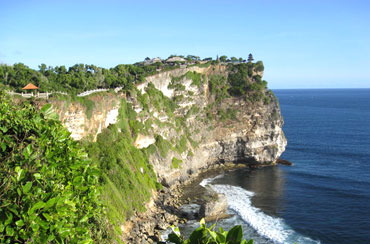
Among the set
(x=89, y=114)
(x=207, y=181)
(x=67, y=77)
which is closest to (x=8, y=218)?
(x=89, y=114)

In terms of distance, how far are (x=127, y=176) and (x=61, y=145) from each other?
37837 millimetres

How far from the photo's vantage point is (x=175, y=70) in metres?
77.0

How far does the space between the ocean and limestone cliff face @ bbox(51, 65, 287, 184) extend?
5593mm

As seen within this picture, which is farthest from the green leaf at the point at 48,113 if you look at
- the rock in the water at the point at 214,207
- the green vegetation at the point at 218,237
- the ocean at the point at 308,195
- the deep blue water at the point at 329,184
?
the deep blue water at the point at 329,184

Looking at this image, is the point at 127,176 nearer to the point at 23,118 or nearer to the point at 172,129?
the point at 172,129

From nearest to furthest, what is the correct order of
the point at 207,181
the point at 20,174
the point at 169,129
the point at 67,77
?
the point at 20,174 → the point at 67,77 → the point at 207,181 → the point at 169,129

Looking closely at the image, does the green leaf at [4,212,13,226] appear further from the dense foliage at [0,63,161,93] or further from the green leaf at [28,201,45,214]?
the dense foliage at [0,63,161,93]

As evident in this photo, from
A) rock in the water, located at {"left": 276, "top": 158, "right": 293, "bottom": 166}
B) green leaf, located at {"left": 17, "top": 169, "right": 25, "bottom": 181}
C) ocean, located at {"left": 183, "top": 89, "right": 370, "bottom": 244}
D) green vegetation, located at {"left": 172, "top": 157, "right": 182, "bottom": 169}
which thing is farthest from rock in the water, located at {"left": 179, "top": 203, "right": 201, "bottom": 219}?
green leaf, located at {"left": 17, "top": 169, "right": 25, "bottom": 181}

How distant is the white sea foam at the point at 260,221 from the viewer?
40156 mm

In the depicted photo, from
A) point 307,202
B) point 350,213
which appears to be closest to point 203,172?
point 307,202

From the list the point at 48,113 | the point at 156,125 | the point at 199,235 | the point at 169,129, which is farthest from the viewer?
the point at 169,129

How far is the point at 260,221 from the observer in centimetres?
4531

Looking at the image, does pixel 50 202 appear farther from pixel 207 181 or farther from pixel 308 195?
pixel 207 181

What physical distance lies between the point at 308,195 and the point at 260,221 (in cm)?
1500
